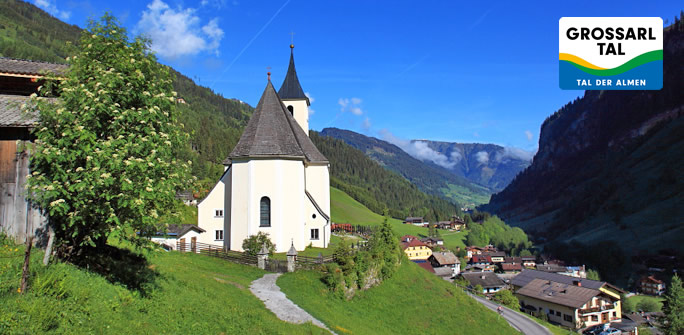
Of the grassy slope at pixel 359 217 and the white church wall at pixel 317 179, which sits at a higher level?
the white church wall at pixel 317 179

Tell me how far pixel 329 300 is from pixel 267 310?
5.37 m

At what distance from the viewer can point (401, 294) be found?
2855 cm

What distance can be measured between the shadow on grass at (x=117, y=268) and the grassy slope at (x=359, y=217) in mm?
99548

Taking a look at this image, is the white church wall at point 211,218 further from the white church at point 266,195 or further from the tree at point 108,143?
the tree at point 108,143

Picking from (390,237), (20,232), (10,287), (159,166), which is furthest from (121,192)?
(390,237)

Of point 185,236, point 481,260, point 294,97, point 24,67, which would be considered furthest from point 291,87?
point 481,260

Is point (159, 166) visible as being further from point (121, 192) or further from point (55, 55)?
point (55, 55)

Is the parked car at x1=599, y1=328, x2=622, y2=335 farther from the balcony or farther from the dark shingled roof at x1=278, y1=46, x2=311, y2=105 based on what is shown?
the dark shingled roof at x1=278, y1=46, x2=311, y2=105

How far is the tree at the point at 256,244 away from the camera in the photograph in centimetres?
3002

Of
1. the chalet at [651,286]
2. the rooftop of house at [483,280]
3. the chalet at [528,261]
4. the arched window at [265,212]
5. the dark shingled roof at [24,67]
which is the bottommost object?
the chalet at [651,286]

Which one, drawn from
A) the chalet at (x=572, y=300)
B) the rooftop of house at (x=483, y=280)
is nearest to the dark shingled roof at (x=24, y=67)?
the chalet at (x=572, y=300)

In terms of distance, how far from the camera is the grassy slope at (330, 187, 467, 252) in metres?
123

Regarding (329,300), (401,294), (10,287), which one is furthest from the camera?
(401,294)

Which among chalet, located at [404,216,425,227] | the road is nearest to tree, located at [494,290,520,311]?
the road
